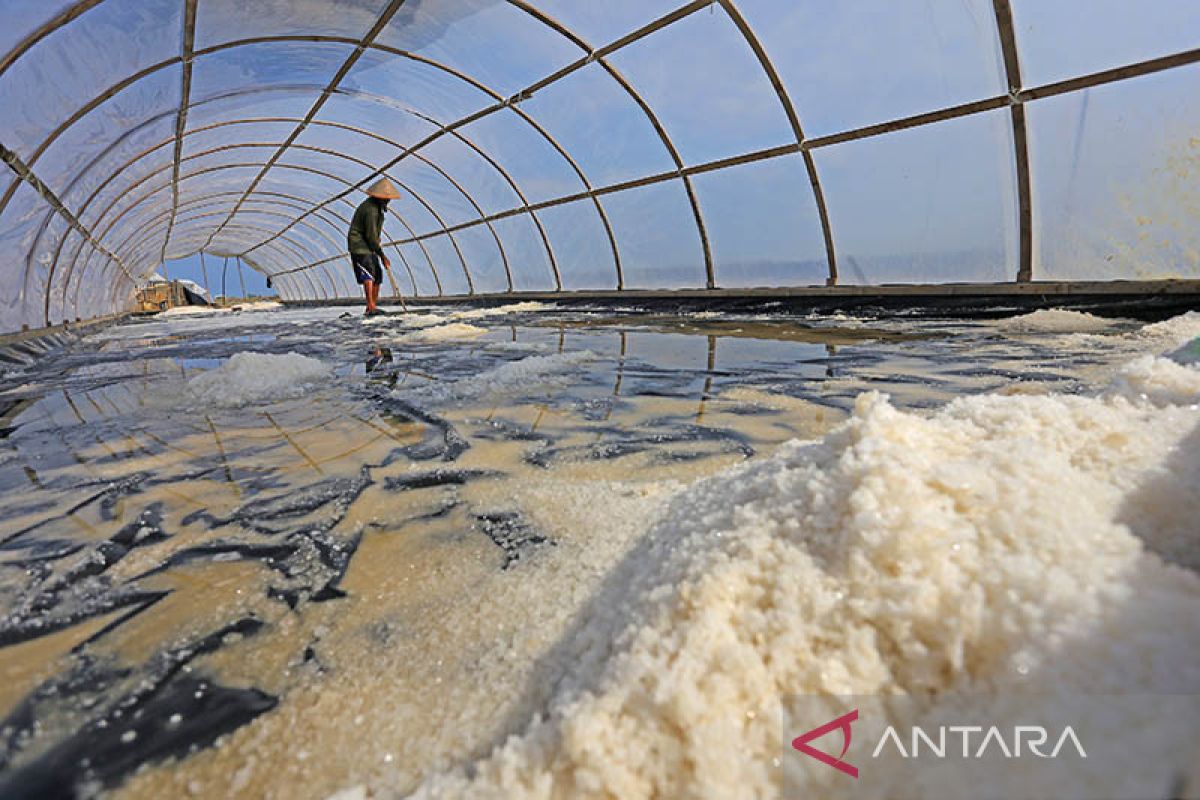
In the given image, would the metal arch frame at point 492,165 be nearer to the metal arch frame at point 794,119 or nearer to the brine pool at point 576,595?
the metal arch frame at point 794,119

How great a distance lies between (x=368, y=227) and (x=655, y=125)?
469cm

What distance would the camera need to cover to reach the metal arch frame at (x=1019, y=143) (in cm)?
520

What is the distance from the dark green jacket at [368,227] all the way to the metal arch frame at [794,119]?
576 centimetres

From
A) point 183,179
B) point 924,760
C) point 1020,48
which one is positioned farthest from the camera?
point 183,179

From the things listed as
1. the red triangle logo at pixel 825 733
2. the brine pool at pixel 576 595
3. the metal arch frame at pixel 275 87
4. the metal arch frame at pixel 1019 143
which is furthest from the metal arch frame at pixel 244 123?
the red triangle logo at pixel 825 733

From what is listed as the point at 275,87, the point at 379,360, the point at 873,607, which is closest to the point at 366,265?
the point at 275,87

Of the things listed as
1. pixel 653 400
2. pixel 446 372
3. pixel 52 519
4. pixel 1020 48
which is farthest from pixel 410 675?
pixel 1020 48

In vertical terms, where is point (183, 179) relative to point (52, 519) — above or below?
above

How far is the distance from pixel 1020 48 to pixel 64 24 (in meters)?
Result: 8.81

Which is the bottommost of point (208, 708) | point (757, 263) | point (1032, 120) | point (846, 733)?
point (208, 708)

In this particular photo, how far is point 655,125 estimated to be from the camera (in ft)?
28.2

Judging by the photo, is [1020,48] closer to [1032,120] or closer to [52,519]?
[1032,120]

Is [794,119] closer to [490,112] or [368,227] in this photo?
[490,112]

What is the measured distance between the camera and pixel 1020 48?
17.3 ft
